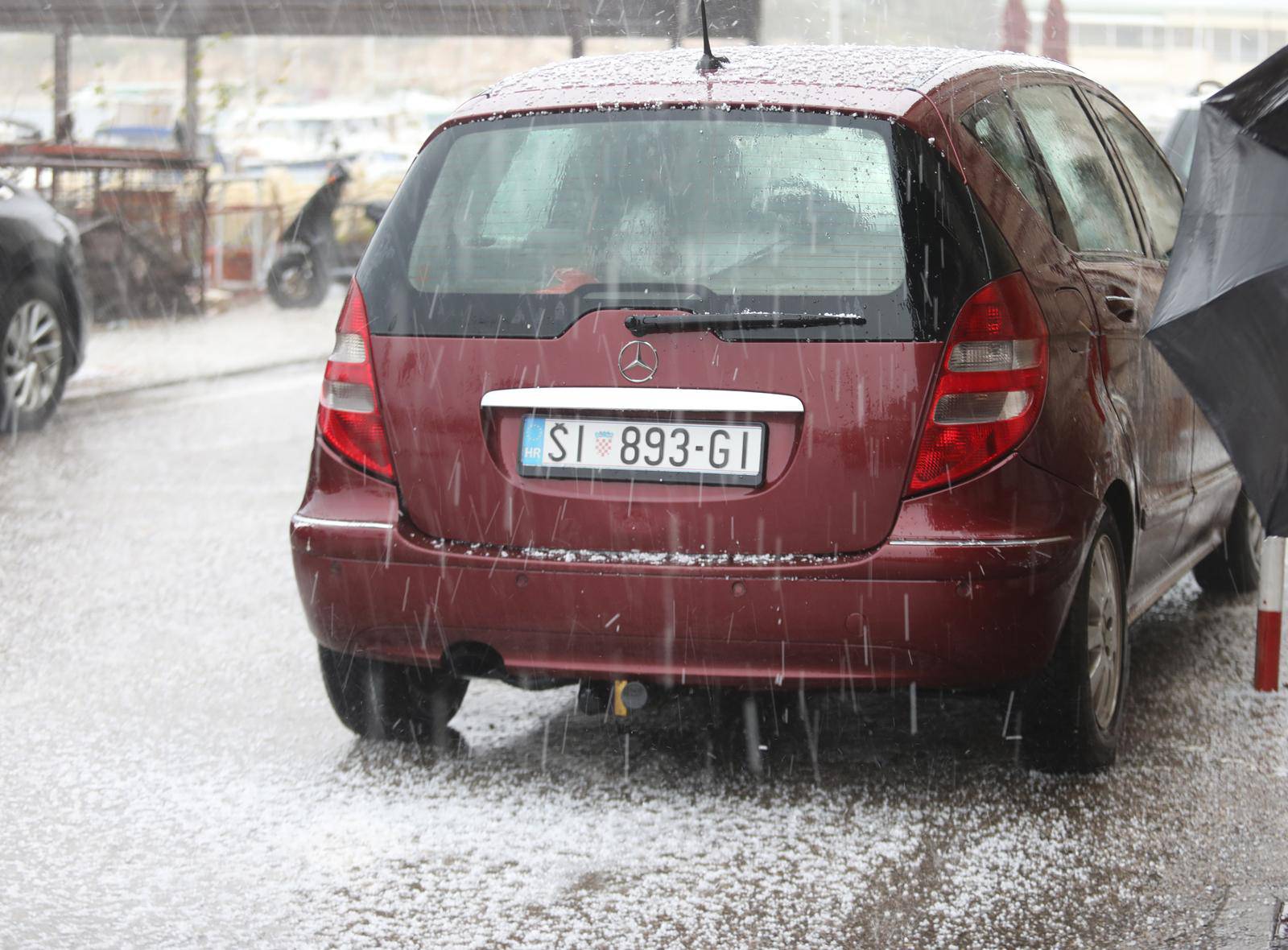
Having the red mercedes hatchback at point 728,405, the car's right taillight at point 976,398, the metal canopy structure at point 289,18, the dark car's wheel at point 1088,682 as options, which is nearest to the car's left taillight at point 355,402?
the red mercedes hatchback at point 728,405

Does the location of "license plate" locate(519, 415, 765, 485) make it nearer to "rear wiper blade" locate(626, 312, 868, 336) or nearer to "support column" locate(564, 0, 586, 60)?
"rear wiper blade" locate(626, 312, 868, 336)

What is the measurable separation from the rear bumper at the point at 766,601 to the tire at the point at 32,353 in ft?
22.5

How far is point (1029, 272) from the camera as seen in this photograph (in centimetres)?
429

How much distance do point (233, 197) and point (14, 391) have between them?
544 inches

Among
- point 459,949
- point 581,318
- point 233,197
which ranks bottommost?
point 233,197

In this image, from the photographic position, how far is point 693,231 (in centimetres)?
425

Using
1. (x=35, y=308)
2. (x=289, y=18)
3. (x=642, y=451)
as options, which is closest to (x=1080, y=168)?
(x=642, y=451)

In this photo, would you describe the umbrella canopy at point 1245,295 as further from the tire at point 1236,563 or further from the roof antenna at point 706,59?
the tire at point 1236,563

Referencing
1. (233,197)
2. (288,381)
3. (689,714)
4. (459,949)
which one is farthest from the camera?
(233,197)

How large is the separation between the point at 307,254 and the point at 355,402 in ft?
58.6

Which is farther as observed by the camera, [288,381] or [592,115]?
[288,381]

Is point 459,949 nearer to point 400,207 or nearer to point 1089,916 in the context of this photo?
point 1089,916


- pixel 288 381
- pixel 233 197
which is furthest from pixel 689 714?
pixel 233 197

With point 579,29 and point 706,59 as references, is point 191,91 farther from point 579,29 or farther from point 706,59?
point 706,59
